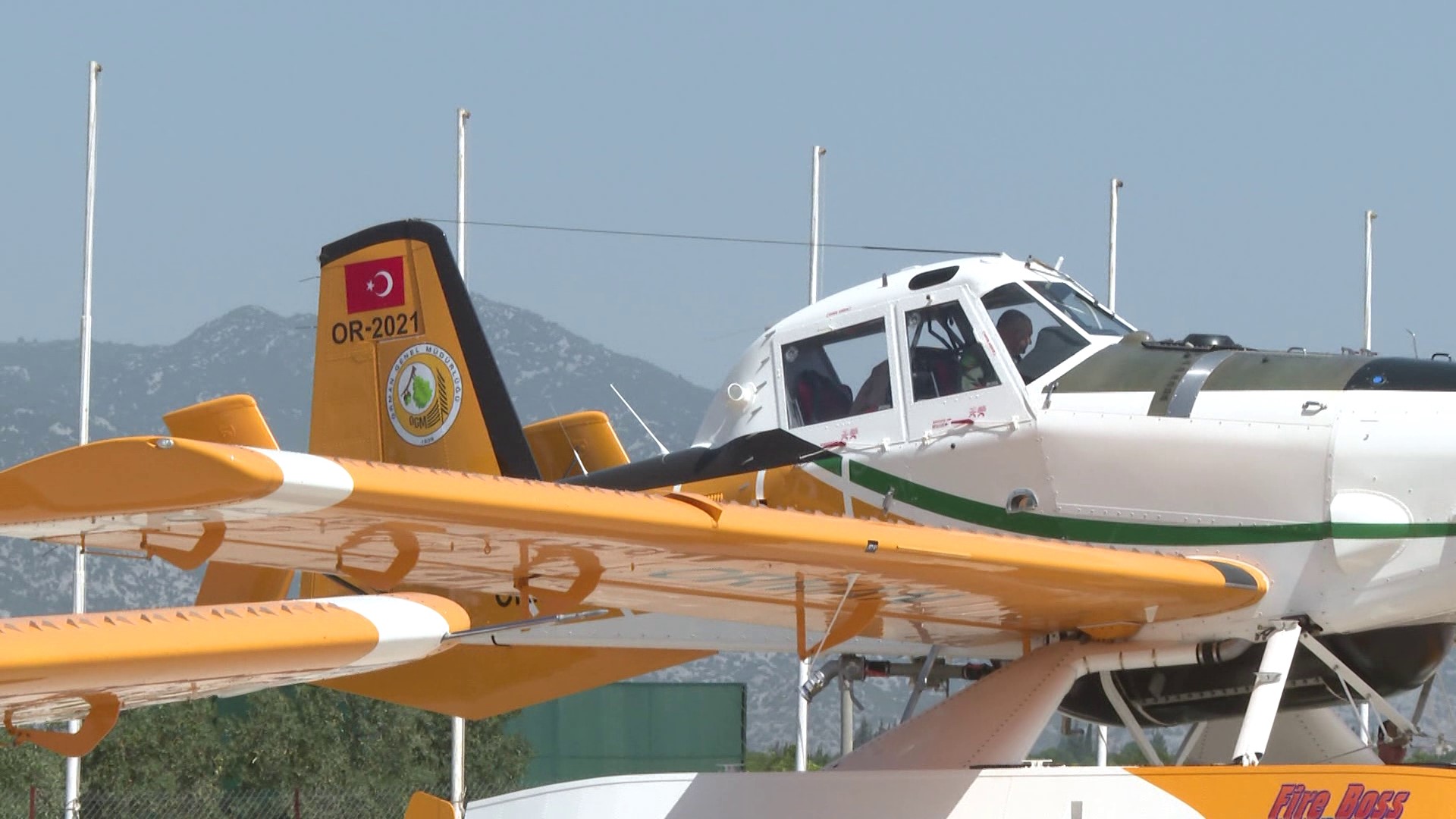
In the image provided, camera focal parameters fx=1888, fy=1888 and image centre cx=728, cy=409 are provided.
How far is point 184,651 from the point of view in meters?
5.12

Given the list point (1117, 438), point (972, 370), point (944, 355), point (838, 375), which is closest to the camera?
point (1117, 438)

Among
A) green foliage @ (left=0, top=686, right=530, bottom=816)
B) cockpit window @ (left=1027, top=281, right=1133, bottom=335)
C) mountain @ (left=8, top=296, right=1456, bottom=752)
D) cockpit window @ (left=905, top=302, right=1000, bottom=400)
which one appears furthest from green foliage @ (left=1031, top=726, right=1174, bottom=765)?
mountain @ (left=8, top=296, right=1456, bottom=752)

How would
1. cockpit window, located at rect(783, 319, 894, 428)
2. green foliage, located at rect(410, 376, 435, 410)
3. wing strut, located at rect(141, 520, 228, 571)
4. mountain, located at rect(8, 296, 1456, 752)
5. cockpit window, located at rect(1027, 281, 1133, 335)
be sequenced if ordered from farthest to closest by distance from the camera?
mountain, located at rect(8, 296, 1456, 752) < green foliage, located at rect(410, 376, 435, 410) < cockpit window, located at rect(783, 319, 894, 428) < cockpit window, located at rect(1027, 281, 1133, 335) < wing strut, located at rect(141, 520, 228, 571)

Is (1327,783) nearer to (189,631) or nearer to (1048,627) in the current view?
(1048,627)

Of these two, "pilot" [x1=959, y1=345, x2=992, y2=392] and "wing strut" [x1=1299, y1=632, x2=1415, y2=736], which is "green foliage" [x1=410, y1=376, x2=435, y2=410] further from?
"wing strut" [x1=1299, y1=632, x2=1415, y2=736]

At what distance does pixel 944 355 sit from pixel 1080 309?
751 millimetres

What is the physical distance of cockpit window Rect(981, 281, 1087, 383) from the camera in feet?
29.7

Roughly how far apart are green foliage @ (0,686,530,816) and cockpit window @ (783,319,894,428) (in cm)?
1060

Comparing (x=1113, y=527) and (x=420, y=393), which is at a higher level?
(x=420, y=393)

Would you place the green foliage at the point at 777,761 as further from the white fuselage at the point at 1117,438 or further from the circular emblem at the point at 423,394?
the white fuselage at the point at 1117,438

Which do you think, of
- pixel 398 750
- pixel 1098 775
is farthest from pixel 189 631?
pixel 398 750

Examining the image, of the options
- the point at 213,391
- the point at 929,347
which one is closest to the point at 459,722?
the point at 929,347

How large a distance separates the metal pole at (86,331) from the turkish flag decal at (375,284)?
5.55 meters

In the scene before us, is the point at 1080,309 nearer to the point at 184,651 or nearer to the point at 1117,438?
the point at 1117,438
